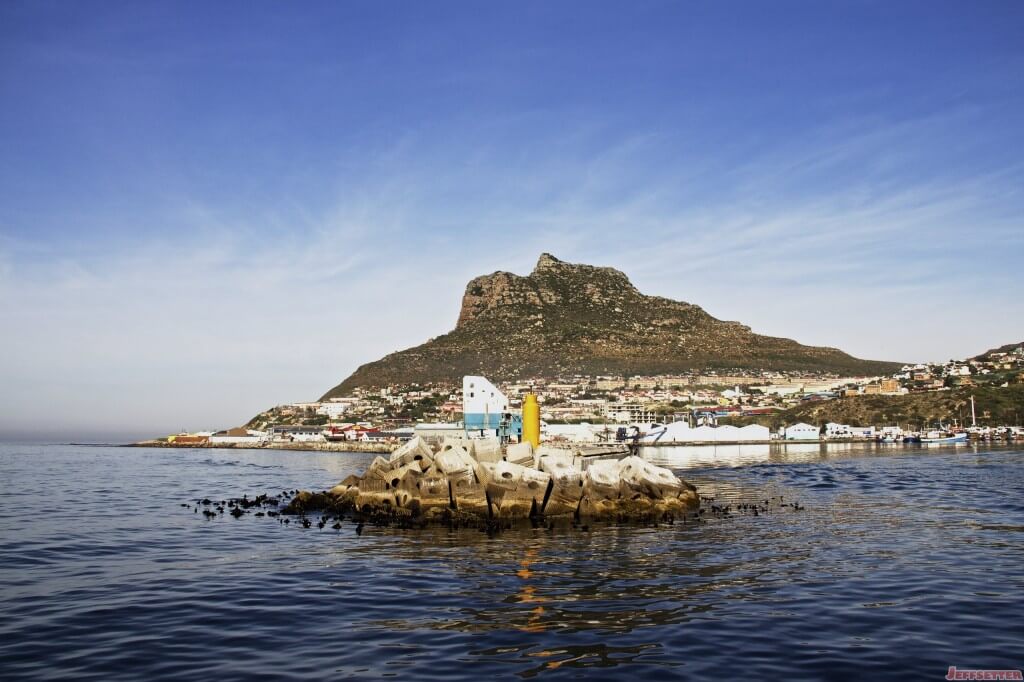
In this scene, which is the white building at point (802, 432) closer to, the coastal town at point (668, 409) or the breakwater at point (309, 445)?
the coastal town at point (668, 409)

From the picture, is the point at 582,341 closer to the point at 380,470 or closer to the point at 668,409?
the point at 668,409

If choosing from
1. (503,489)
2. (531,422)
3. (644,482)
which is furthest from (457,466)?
(531,422)

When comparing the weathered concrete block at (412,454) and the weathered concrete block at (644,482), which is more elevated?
the weathered concrete block at (412,454)

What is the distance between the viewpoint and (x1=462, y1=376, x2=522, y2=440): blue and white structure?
8419 cm

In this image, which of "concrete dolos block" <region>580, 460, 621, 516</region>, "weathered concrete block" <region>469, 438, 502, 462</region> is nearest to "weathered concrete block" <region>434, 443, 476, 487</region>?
"weathered concrete block" <region>469, 438, 502, 462</region>

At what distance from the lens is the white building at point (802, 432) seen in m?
129

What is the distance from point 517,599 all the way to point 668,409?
147 meters

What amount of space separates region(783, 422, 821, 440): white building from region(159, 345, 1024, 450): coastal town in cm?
17

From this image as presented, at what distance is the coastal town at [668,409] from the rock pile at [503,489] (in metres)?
90.7

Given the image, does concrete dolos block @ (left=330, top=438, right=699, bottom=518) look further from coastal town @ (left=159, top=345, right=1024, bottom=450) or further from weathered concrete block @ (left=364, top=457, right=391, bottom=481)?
coastal town @ (left=159, top=345, right=1024, bottom=450)

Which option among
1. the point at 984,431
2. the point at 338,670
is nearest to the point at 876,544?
the point at 338,670

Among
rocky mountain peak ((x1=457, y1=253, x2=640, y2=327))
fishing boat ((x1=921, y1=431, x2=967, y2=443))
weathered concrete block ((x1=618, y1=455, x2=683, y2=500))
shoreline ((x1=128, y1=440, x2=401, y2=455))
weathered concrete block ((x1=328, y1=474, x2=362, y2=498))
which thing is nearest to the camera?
weathered concrete block ((x1=618, y1=455, x2=683, y2=500))

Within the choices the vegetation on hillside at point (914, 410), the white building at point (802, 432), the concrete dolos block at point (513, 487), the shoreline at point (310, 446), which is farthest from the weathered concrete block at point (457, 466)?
the vegetation on hillside at point (914, 410)

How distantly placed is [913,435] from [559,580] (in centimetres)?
12216
